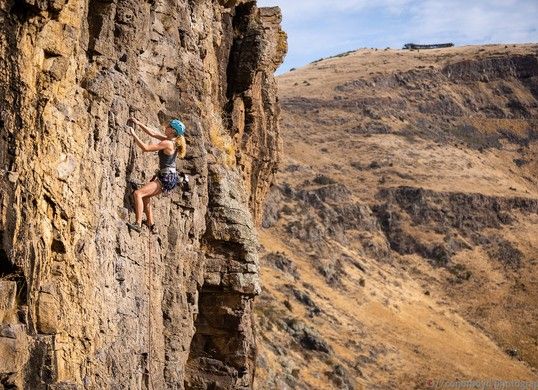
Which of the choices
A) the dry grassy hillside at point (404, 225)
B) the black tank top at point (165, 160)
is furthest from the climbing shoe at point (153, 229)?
the dry grassy hillside at point (404, 225)

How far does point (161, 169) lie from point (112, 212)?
66.0 inches

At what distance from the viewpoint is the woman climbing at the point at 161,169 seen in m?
12.7

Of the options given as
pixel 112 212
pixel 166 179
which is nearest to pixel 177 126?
pixel 166 179

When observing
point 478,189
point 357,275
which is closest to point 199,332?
point 357,275

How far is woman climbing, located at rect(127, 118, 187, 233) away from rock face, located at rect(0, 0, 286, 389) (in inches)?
7.3

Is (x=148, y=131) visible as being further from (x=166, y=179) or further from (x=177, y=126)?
(x=166, y=179)

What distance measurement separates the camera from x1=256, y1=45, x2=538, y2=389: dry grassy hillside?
190ft

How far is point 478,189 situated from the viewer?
98250 millimetres

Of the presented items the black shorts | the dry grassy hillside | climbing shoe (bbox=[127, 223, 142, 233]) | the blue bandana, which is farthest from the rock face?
the dry grassy hillside

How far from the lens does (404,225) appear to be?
90125 millimetres

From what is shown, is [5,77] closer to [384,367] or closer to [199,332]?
[199,332]

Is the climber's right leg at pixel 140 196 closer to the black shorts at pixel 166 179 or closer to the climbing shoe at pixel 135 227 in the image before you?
the climbing shoe at pixel 135 227

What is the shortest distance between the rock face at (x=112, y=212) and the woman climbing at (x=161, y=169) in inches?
7.3

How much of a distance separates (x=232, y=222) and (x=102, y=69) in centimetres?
559
